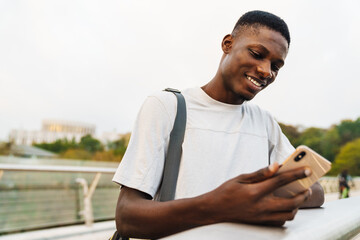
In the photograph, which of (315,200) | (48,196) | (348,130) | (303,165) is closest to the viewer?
(303,165)

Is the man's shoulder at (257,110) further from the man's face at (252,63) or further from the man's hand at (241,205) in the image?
the man's hand at (241,205)

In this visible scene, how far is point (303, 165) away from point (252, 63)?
91cm

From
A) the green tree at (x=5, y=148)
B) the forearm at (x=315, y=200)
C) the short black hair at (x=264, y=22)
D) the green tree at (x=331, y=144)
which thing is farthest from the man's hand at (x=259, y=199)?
the green tree at (x=331, y=144)

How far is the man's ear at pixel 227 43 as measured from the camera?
6.12ft

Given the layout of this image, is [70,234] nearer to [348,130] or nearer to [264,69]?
[264,69]

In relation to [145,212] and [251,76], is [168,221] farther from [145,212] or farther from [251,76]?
[251,76]

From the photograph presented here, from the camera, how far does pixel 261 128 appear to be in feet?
5.76

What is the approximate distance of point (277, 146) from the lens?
6.00 ft

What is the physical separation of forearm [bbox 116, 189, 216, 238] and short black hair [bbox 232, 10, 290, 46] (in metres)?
1.07

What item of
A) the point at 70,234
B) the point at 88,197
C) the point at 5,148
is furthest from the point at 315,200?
the point at 5,148

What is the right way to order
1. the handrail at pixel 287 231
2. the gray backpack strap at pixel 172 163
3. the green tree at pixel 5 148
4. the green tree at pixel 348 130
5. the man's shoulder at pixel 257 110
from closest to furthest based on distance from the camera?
the handrail at pixel 287 231 → the gray backpack strap at pixel 172 163 → the man's shoulder at pixel 257 110 → the green tree at pixel 5 148 → the green tree at pixel 348 130

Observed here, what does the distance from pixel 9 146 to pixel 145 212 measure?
6865cm

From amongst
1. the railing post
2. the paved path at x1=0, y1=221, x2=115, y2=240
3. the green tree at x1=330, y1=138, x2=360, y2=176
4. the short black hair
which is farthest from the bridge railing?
the green tree at x1=330, y1=138, x2=360, y2=176

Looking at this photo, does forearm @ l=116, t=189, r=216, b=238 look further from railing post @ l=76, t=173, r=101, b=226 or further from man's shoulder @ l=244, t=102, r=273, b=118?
railing post @ l=76, t=173, r=101, b=226
